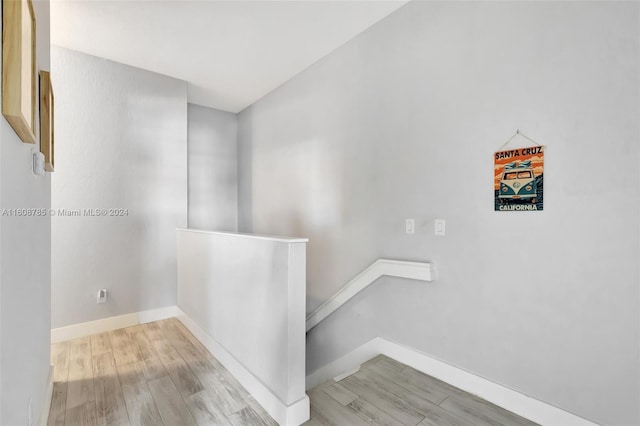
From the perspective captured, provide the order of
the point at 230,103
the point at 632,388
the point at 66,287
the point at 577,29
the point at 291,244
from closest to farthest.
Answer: the point at 632,388 < the point at 577,29 < the point at 291,244 < the point at 66,287 < the point at 230,103

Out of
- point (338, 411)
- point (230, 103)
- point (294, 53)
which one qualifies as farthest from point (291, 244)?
point (230, 103)

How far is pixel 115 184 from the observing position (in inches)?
124

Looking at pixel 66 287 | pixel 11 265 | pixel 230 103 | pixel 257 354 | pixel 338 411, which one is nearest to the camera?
pixel 11 265

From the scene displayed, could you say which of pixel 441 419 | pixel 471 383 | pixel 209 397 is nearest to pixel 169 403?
pixel 209 397

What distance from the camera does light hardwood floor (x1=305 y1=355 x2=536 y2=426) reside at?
1639 mm

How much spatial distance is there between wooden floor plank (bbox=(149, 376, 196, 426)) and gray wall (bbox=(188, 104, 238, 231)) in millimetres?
2625

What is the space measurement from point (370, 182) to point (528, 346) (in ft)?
5.16

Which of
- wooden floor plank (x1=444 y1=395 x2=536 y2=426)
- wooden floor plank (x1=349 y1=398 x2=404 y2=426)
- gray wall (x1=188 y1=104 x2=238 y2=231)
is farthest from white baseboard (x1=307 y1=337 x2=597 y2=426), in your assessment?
gray wall (x1=188 y1=104 x2=238 y2=231)

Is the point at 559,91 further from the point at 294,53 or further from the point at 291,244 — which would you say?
the point at 294,53

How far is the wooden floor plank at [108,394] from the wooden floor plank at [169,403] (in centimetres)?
18

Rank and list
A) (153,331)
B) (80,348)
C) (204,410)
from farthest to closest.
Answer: (153,331) < (80,348) < (204,410)

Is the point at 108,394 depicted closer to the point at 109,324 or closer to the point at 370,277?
the point at 109,324

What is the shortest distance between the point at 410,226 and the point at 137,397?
221 cm

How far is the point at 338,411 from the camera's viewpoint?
1728mm
